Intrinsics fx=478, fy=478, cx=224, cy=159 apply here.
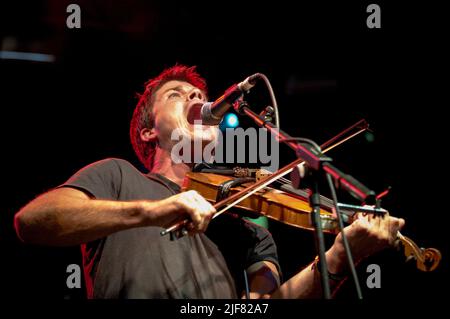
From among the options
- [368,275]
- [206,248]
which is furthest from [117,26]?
[368,275]

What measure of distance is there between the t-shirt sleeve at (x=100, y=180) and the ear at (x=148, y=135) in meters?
0.54

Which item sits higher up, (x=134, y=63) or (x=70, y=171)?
(x=134, y=63)

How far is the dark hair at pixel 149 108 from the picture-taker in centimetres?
295

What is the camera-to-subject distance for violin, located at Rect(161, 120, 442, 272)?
193cm

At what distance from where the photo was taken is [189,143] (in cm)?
270

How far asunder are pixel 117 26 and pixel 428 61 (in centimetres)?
224

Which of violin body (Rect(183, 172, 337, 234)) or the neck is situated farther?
the neck

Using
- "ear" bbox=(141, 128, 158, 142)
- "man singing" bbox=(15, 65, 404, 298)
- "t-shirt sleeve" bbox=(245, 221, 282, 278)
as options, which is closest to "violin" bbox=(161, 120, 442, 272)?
"man singing" bbox=(15, 65, 404, 298)

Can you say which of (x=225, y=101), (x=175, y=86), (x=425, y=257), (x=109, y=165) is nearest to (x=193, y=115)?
(x=175, y=86)

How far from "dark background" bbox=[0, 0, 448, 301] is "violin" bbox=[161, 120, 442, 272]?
4.05 feet

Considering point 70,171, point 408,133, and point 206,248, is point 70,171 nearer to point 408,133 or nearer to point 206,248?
point 206,248

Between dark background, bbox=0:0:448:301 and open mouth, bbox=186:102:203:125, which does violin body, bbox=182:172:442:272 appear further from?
dark background, bbox=0:0:448:301

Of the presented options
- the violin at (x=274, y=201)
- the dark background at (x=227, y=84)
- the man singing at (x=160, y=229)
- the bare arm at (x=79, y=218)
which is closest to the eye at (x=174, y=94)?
the man singing at (x=160, y=229)
